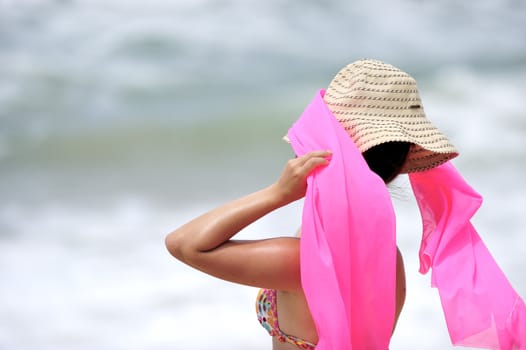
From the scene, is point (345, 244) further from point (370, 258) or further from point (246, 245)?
point (246, 245)

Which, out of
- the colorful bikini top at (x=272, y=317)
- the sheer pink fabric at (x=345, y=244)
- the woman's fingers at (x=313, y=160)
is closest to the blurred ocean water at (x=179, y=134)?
the colorful bikini top at (x=272, y=317)

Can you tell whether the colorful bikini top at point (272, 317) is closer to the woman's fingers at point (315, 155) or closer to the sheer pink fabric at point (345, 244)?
the sheer pink fabric at point (345, 244)

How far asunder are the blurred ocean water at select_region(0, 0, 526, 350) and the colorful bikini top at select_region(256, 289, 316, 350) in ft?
6.49

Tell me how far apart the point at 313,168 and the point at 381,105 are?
0.18 metres

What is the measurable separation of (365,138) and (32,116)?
16.4ft

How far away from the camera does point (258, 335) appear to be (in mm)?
3635

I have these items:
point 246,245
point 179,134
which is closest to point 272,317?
point 246,245

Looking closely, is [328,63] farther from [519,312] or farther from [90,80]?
[519,312]

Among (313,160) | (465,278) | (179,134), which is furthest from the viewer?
(179,134)

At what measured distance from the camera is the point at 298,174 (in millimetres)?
1376

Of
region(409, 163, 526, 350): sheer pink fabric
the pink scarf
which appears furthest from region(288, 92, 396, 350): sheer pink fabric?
region(409, 163, 526, 350): sheer pink fabric

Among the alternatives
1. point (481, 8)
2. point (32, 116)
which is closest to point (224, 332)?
point (32, 116)

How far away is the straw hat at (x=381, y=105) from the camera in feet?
4.69

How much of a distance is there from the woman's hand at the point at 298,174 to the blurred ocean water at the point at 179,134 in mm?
2246
